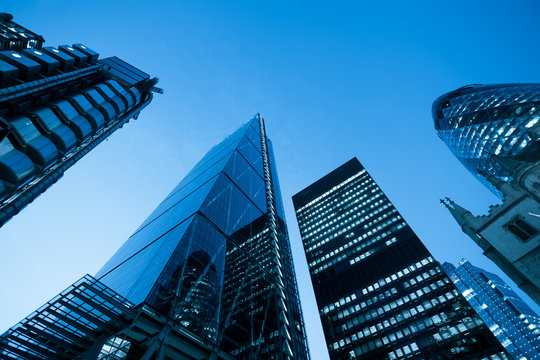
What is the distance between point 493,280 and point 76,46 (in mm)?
178228

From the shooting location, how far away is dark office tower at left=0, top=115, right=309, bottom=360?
67.6 ft

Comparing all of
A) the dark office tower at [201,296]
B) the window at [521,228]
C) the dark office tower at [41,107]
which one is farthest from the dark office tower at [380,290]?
the dark office tower at [41,107]

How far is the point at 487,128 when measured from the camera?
216 feet

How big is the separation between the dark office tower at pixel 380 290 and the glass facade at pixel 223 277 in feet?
63.0

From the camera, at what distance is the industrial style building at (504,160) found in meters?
25.3

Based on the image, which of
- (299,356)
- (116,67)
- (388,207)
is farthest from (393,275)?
(116,67)

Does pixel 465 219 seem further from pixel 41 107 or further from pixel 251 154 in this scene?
pixel 251 154

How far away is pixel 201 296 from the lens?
100 feet

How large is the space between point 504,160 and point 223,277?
35022 millimetres

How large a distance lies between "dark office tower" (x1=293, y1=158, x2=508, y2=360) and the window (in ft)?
97.8

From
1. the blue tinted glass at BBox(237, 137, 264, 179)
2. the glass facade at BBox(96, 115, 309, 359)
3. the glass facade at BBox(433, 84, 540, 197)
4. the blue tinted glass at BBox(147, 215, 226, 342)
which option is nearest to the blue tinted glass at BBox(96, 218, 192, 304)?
the glass facade at BBox(96, 115, 309, 359)

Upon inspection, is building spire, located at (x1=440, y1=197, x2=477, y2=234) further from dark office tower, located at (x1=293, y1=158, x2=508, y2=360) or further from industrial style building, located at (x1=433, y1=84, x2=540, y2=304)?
dark office tower, located at (x1=293, y1=158, x2=508, y2=360)

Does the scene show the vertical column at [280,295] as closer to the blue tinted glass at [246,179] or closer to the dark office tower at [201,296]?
the dark office tower at [201,296]

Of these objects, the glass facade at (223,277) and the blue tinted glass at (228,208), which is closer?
the glass facade at (223,277)
